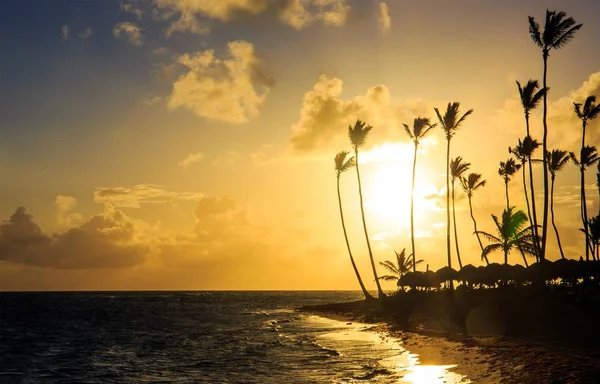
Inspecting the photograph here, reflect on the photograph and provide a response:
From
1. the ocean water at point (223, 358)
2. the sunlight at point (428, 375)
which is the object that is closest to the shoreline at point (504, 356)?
the sunlight at point (428, 375)

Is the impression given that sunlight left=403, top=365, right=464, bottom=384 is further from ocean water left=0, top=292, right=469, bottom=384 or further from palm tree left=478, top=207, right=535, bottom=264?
palm tree left=478, top=207, right=535, bottom=264

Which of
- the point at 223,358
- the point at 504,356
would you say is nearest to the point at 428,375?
the point at 504,356

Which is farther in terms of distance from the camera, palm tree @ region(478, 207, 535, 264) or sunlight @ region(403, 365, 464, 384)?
palm tree @ region(478, 207, 535, 264)

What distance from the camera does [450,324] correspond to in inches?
1506

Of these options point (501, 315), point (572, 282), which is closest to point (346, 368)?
point (501, 315)

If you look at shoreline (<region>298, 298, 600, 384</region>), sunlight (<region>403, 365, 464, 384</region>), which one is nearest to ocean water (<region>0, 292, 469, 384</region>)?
sunlight (<region>403, 365, 464, 384</region>)

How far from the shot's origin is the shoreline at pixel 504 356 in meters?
18.0

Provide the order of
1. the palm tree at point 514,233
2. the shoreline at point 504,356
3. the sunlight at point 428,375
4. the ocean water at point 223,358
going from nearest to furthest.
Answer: the shoreline at point 504,356
the sunlight at point 428,375
the ocean water at point 223,358
the palm tree at point 514,233

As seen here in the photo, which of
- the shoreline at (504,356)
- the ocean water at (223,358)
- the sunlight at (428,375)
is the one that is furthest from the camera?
the ocean water at (223,358)

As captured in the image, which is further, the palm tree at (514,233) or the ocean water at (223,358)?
the palm tree at (514,233)

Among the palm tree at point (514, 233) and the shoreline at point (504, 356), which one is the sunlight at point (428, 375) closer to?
the shoreline at point (504, 356)

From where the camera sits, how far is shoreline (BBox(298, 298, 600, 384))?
18031 millimetres

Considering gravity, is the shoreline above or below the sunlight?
above

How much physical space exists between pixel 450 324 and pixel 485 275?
1930cm
